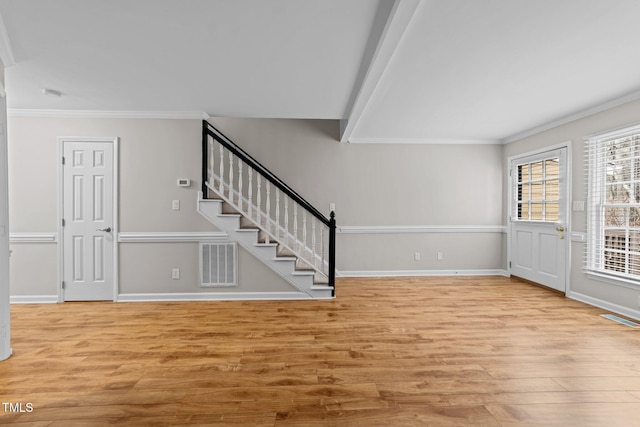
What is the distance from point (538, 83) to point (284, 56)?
2.62m

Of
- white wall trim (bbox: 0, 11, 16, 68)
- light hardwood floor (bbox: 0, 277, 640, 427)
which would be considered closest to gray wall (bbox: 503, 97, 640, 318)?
light hardwood floor (bbox: 0, 277, 640, 427)

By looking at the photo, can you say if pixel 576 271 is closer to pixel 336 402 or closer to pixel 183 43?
pixel 336 402

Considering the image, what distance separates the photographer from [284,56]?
2.62 meters

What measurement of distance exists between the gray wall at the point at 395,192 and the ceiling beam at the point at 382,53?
164 cm

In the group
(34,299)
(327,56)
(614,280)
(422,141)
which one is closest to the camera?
(327,56)

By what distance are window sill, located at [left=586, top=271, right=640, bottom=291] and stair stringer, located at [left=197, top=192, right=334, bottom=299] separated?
3.47m

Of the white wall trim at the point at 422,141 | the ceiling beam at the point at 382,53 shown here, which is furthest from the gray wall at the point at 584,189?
the ceiling beam at the point at 382,53

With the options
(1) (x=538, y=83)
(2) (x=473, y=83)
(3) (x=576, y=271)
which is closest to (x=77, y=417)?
(2) (x=473, y=83)

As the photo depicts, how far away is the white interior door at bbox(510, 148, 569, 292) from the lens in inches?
172

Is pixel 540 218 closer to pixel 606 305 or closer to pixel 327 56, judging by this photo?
pixel 606 305

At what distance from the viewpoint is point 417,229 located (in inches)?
216

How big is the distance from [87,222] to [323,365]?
3.80 m

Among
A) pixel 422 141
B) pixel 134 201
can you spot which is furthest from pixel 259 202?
pixel 422 141

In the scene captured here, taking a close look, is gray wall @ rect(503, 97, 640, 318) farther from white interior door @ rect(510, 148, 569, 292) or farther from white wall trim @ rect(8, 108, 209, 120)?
white wall trim @ rect(8, 108, 209, 120)
